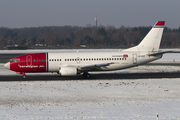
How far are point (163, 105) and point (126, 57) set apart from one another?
14.8 m

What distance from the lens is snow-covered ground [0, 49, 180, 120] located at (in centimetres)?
1638

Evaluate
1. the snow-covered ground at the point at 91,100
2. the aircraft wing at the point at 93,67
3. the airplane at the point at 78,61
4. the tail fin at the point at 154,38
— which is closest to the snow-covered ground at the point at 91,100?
the snow-covered ground at the point at 91,100

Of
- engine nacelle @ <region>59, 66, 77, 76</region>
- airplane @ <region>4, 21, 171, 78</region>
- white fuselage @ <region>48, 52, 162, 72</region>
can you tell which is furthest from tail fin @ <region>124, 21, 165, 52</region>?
engine nacelle @ <region>59, 66, 77, 76</region>

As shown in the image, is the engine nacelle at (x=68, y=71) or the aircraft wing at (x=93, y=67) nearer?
the engine nacelle at (x=68, y=71)

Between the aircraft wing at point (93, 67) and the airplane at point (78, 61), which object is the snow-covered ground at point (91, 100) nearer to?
the aircraft wing at point (93, 67)

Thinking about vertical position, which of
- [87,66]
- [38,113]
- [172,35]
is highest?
[172,35]

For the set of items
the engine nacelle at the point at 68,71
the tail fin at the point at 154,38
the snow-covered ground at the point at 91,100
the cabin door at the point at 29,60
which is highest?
the tail fin at the point at 154,38

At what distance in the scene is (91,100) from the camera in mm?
20469

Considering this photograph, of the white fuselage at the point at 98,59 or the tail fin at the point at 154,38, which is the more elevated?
the tail fin at the point at 154,38

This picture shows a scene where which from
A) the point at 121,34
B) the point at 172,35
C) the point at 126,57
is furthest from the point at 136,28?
the point at 126,57

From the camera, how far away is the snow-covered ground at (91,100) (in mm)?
16375

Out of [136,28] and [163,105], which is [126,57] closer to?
[163,105]

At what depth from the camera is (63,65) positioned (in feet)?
106

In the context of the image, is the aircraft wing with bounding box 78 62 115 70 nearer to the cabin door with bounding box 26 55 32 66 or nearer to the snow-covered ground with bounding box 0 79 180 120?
the snow-covered ground with bounding box 0 79 180 120
